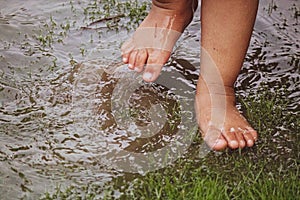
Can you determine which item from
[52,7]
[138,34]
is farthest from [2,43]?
[138,34]

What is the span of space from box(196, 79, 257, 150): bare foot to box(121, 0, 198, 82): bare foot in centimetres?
28

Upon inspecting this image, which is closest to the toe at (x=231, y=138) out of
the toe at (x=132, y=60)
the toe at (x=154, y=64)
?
the toe at (x=154, y=64)

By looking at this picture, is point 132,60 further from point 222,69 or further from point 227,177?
point 227,177

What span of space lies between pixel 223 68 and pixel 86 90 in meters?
0.65

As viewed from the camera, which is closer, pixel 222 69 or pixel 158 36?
pixel 222 69

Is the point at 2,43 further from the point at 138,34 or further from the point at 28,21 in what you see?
the point at 138,34

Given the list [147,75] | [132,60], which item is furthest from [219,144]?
[132,60]

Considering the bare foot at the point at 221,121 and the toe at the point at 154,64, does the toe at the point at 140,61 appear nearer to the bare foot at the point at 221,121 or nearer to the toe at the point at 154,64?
the toe at the point at 154,64

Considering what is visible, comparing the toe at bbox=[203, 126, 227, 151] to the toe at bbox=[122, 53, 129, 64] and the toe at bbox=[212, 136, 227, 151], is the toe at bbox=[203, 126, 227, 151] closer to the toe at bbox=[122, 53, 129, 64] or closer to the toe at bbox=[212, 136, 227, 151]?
the toe at bbox=[212, 136, 227, 151]

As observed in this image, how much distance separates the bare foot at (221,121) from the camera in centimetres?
253

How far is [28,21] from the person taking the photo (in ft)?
11.2

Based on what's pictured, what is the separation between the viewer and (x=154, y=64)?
114 inches

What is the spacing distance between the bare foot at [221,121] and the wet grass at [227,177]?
0.13 feet

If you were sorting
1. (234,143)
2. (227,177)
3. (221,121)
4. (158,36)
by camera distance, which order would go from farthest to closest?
(158,36) < (221,121) < (234,143) < (227,177)
